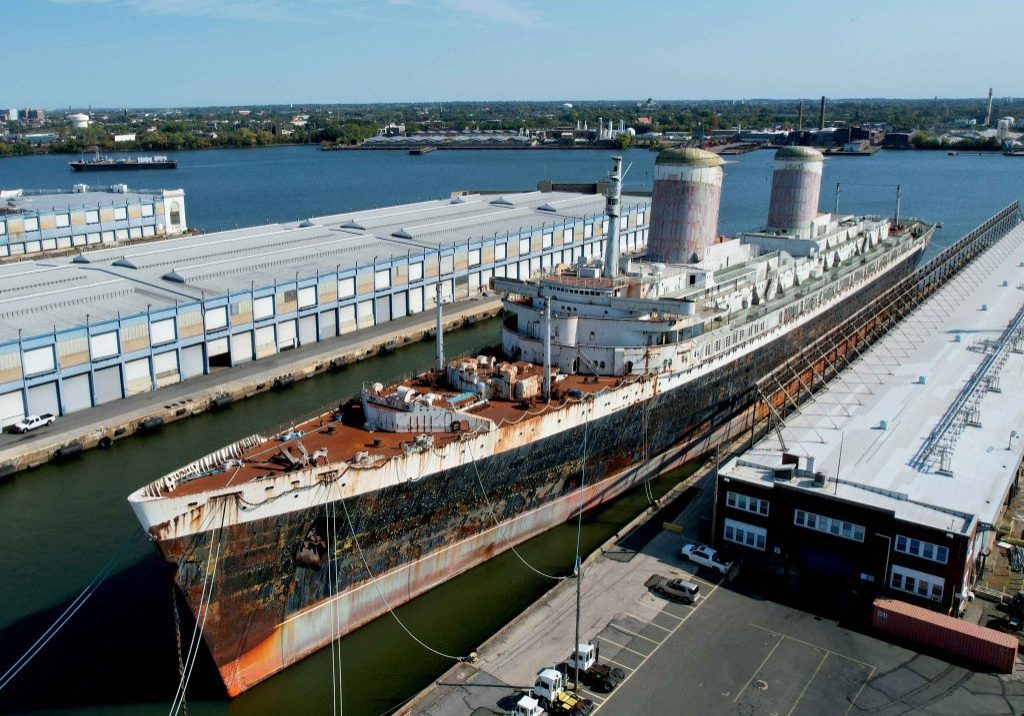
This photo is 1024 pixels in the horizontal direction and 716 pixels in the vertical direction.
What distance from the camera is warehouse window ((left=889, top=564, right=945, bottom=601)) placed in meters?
21.0

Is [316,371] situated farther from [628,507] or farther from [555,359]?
[628,507]

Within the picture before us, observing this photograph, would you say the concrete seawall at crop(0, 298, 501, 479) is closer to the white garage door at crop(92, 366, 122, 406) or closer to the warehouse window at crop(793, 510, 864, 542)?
the white garage door at crop(92, 366, 122, 406)

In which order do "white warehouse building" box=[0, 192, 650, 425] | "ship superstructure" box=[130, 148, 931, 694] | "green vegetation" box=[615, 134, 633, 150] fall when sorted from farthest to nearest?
"green vegetation" box=[615, 134, 633, 150] < "white warehouse building" box=[0, 192, 650, 425] < "ship superstructure" box=[130, 148, 931, 694]

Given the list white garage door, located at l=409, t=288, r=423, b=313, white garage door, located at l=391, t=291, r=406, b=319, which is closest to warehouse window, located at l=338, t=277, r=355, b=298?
white garage door, located at l=391, t=291, r=406, b=319

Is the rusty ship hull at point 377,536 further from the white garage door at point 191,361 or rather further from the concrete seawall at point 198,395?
the white garage door at point 191,361

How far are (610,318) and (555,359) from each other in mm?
2537

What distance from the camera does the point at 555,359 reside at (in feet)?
97.7

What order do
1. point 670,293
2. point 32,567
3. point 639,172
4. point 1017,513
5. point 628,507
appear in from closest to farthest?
point 32,567 → point 1017,513 → point 628,507 → point 670,293 → point 639,172

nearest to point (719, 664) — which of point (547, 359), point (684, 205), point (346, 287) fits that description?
point (547, 359)

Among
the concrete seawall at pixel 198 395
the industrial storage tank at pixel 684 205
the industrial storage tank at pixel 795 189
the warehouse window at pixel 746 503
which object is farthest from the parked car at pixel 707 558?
the industrial storage tank at pixel 795 189

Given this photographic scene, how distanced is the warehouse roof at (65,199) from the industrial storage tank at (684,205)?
55318mm

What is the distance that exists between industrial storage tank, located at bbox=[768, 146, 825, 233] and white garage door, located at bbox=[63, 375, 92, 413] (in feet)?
123

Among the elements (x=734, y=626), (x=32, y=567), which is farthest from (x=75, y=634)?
(x=734, y=626)

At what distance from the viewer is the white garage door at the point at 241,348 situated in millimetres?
41594
